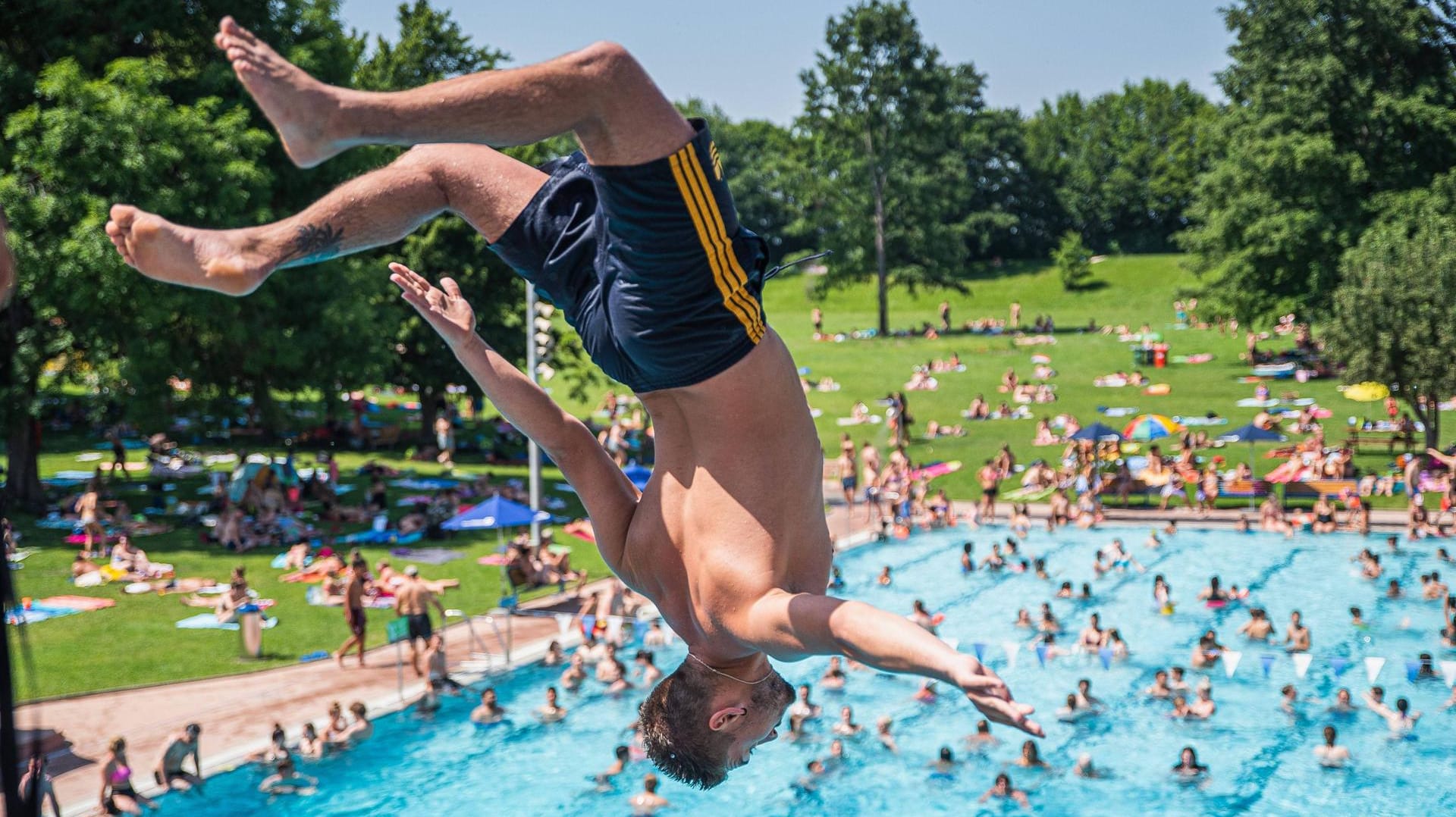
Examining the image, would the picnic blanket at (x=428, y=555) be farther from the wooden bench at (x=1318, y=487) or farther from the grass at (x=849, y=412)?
the wooden bench at (x=1318, y=487)

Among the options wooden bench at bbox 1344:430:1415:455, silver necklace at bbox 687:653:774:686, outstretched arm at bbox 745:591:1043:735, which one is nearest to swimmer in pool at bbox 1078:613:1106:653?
wooden bench at bbox 1344:430:1415:455

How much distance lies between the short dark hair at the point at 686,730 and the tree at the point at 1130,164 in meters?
70.2

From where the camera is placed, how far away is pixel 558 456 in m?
3.81

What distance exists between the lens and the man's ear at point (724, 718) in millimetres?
→ 3406

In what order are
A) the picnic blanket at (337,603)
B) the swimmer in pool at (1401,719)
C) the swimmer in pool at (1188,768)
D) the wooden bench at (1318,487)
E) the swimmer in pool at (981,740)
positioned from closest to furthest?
1. the swimmer in pool at (1188,768)
2. the swimmer in pool at (1401,719)
3. the swimmer in pool at (981,740)
4. the picnic blanket at (337,603)
5. the wooden bench at (1318,487)

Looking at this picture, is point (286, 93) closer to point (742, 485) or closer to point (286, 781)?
point (742, 485)

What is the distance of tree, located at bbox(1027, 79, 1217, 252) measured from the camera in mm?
73562

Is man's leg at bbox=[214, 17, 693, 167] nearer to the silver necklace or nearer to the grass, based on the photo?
the grass

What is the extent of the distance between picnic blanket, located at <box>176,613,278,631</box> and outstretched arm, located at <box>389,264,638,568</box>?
588 inches

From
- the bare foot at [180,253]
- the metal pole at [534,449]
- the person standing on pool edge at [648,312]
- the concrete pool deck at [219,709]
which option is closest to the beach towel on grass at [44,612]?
the concrete pool deck at [219,709]

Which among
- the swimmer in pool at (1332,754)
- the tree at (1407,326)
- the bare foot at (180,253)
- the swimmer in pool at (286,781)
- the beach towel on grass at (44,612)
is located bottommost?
the swimmer in pool at (1332,754)

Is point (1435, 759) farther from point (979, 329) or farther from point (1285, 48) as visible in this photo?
point (979, 329)

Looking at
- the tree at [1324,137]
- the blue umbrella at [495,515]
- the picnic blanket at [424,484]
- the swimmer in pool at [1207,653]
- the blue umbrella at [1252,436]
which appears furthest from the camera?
the tree at [1324,137]

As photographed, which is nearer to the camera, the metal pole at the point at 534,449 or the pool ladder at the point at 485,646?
the pool ladder at the point at 485,646
